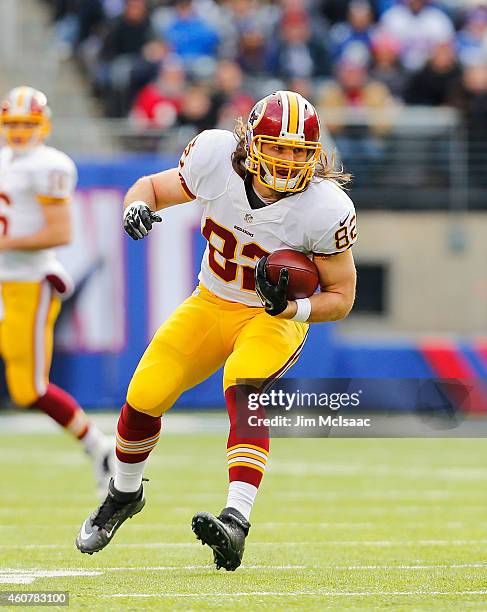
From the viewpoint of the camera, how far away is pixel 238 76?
10.8 m

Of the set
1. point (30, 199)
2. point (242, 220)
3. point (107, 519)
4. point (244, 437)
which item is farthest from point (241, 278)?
point (30, 199)

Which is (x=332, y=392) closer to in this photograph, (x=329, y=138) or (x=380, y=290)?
(x=329, y=138)

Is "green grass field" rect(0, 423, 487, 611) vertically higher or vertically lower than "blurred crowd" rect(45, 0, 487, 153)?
lower

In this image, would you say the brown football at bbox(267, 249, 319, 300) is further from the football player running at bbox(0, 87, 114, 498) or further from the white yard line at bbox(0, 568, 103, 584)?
the football player running at bbox(0, 87, 114, 498)

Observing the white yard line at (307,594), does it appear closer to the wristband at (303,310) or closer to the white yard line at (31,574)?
the white yard line at (31,574)

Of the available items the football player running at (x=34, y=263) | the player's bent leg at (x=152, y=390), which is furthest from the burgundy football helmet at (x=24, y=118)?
the player's bent leg at (x=152, y=390)

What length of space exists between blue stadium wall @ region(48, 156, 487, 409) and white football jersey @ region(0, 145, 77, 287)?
2941 millimetres

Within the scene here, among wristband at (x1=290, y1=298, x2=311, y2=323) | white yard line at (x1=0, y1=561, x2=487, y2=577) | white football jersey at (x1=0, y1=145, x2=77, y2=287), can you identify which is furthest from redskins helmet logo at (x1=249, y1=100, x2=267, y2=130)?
white football jersey at (x1=0, y1=145, x2=77, y2=287)

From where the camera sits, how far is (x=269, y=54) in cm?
1152

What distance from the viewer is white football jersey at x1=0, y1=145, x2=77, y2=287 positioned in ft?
21.5

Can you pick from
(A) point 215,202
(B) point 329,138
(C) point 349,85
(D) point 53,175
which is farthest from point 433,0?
(A) point 215,202

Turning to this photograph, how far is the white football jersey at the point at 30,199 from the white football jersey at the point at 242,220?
2220 millimetres

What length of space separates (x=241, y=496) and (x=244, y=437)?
→ 0.59 feet

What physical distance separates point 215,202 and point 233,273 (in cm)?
23
